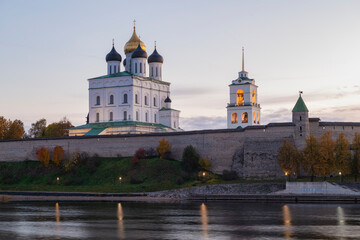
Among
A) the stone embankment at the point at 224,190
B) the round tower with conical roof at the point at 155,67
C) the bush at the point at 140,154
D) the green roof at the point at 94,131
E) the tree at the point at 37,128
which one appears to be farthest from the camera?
the tree at the point at 37,128

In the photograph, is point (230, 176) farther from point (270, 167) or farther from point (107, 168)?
point (107, 168)

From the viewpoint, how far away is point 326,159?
43.8m

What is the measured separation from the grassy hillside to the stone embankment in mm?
1199

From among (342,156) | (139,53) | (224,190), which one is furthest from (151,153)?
(139,53)

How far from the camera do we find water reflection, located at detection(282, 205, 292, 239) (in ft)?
90.4

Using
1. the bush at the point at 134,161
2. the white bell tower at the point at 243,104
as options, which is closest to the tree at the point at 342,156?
the bush at the point at 134,161

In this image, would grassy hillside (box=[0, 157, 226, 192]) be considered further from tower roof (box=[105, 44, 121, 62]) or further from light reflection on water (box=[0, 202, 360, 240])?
tower roof (box=[105, 44, 121, 62])

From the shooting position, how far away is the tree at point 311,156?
43719 mm

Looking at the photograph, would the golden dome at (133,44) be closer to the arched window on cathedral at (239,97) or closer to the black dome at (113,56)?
the black dome at (113,56)

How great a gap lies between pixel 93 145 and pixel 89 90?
15174 millimetres

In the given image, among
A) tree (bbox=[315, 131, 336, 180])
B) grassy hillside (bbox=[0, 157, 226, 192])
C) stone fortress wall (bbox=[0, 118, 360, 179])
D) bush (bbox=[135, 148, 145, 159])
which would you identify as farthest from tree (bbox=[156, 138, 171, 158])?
tree (bbox=[315, 131, 336, 180])

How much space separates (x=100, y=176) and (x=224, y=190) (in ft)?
40.3

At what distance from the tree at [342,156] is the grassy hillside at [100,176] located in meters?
9.14

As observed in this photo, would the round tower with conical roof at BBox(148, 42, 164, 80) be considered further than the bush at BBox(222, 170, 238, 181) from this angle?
Yes
